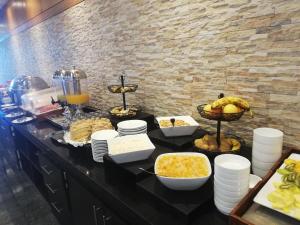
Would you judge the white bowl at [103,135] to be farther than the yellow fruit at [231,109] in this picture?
Yes

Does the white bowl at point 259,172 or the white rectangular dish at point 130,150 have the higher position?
the white rectangular dish at point 130,150

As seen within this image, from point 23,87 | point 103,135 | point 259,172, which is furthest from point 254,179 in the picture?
point 23,87

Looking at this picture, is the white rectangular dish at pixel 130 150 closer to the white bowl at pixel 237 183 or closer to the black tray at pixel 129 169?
the black tray at pixel 129 169

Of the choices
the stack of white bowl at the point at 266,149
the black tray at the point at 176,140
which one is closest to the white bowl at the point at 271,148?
the stack of white bowl at the point at 266,149

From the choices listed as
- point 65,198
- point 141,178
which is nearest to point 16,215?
point 65,198

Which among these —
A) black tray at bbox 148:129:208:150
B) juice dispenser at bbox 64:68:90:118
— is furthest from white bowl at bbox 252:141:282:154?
juice dispenser at bbox 64:68:90:118

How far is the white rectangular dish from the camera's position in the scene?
2.85ft

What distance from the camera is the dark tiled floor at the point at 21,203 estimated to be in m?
1.75

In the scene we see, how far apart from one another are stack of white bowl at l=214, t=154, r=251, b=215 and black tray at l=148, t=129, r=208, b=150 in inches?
14.4

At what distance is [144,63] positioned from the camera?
4.91 feet

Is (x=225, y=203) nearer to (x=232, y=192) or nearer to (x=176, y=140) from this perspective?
(x=232, y=192)

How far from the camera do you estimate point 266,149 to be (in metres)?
0.76

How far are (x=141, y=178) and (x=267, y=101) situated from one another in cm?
58

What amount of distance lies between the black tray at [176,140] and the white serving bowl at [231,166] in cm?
34
